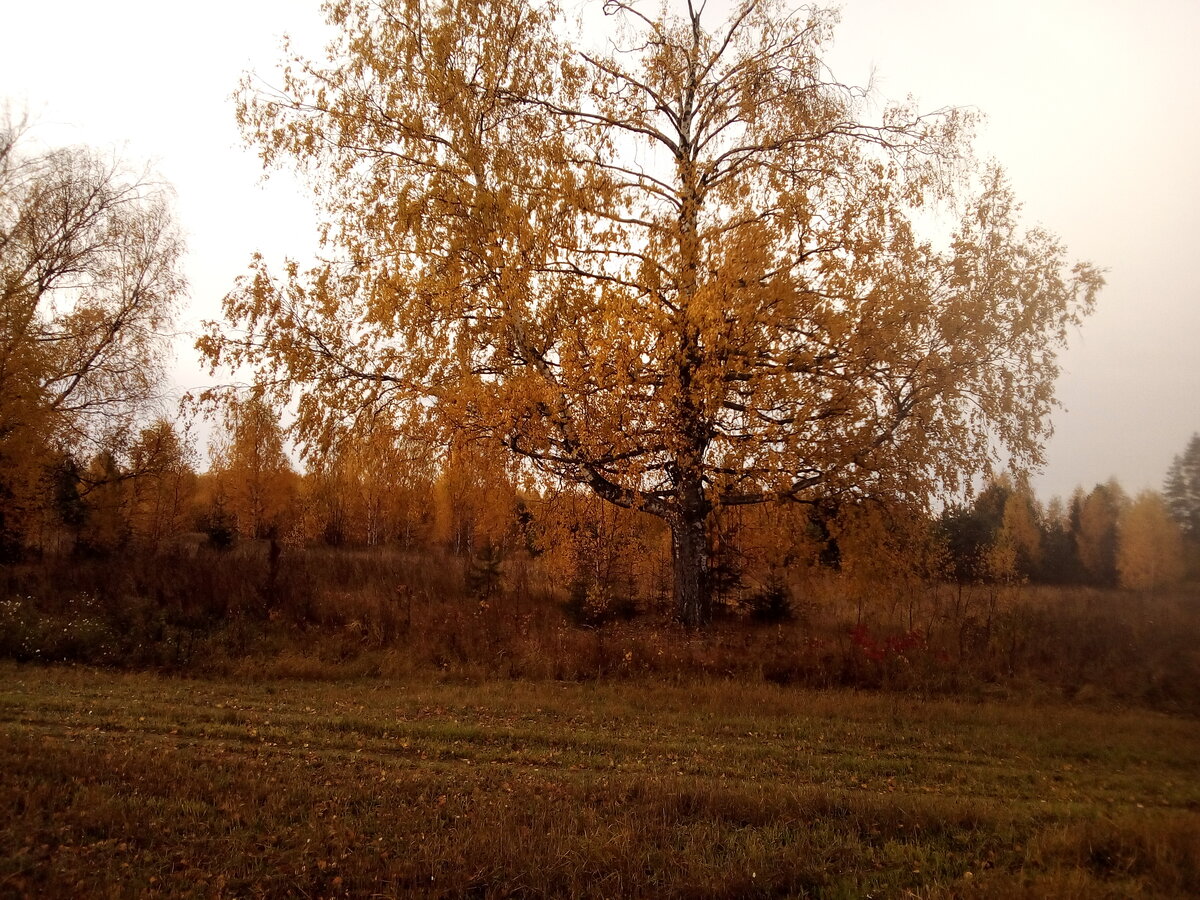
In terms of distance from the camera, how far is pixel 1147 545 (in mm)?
31922

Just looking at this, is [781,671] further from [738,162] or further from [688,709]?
[738,162]

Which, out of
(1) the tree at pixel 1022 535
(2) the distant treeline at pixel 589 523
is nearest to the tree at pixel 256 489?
(2) the distant treeline at pixel 589 523

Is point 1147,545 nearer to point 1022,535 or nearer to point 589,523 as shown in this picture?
point 1022,535

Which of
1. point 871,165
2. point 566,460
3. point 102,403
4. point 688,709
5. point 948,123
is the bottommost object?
point 688,709

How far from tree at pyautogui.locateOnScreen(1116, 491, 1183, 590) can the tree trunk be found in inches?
737

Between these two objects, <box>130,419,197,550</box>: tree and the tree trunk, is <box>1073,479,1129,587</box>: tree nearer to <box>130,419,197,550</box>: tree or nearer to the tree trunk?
the tree trunk

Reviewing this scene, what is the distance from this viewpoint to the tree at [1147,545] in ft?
83.2

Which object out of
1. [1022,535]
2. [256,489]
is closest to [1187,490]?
[1022,535]

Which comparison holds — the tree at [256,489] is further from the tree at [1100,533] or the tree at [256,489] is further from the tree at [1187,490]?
the tree at [1100,533]

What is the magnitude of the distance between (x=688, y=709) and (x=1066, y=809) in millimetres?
4756

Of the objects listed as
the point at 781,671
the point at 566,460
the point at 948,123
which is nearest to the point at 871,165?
the point at 948,123

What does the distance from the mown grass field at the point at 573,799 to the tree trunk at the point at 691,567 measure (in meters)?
3.89

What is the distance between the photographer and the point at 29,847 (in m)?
4.43

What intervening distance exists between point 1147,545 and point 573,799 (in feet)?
119
